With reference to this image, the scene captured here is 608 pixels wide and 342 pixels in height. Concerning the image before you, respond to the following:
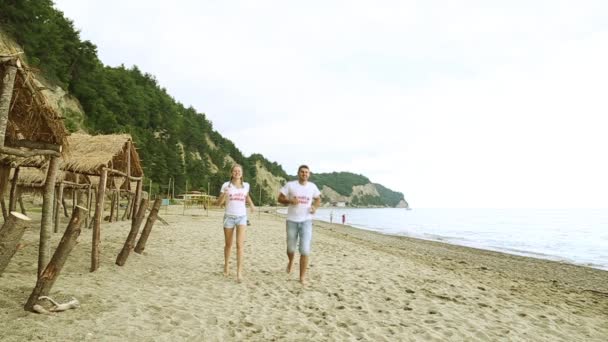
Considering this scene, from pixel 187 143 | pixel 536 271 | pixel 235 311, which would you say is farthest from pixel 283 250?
pixel 187 143

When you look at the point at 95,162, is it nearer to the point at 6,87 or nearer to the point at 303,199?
the point at 6,87

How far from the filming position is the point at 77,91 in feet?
126

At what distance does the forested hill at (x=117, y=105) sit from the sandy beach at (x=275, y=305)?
23747 millimetres

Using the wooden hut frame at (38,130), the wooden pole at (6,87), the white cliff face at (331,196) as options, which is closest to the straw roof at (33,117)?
the wooden hut frame at (38,130)

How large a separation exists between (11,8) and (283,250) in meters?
27.8

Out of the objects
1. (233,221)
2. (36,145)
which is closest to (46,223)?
(36,145)

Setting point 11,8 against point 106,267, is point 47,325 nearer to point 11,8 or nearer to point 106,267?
point 106,267

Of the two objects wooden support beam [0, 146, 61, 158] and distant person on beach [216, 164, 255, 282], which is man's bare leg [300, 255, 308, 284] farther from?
wooden support beam [0, 146, 61, 158]

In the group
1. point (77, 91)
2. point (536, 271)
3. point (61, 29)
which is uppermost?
point (61, 29)

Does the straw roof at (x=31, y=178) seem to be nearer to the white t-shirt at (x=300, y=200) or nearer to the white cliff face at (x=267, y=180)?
the white t-shirt at (x=300, y=200)

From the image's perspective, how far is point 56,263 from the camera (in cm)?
471

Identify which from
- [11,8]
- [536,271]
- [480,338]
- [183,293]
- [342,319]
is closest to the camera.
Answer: [480,338]

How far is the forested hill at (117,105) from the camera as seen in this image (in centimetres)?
2866

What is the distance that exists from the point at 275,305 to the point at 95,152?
880 centimetres
